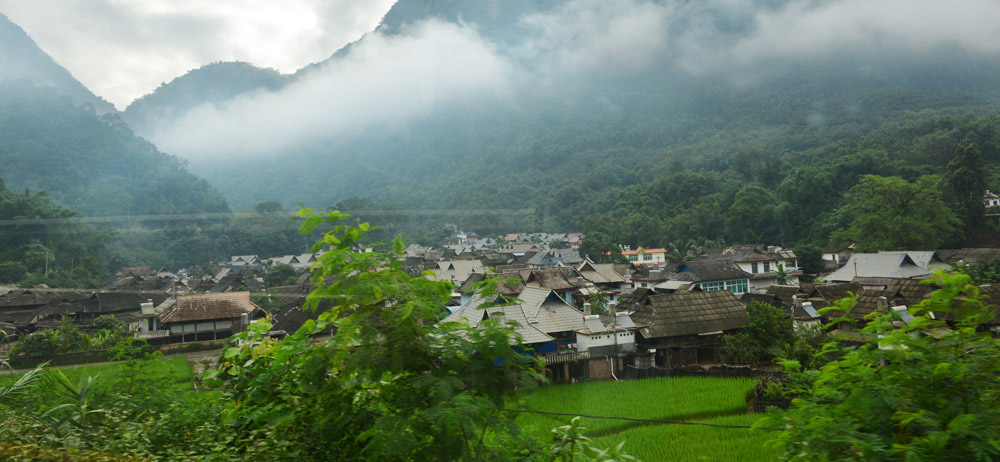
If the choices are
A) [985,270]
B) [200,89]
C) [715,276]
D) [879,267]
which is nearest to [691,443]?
[715,276]

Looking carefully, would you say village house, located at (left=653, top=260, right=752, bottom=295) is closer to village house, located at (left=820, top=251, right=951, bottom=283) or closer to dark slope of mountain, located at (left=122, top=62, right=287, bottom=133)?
village house, located at (left=820, top=251, right=951, bottom=283)

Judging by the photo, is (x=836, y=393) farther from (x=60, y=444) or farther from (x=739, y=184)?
(x=739, y=184)

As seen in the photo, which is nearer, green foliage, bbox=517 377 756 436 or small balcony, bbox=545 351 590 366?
green foliage, bbox=517 377 756 436

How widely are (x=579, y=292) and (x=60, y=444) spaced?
653 inches

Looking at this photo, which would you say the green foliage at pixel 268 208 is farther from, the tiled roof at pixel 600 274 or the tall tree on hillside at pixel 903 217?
the tall tree on hillside at pixel 903 217

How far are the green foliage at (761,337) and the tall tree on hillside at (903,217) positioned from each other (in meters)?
18.0

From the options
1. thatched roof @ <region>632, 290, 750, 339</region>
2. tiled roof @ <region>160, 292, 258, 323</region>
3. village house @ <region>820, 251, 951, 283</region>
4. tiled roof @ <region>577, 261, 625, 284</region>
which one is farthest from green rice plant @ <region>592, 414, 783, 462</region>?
village house @ <region>820, 251, 951, 283</region>

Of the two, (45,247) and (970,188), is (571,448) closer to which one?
(45,247)

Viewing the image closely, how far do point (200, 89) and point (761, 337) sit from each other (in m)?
103

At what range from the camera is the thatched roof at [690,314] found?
11.6 m

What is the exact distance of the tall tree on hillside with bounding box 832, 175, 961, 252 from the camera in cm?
2402

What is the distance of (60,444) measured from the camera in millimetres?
2129

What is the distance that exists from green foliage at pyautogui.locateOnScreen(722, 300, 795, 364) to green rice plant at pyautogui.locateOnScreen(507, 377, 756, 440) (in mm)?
1193

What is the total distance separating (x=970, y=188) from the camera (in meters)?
25.3
